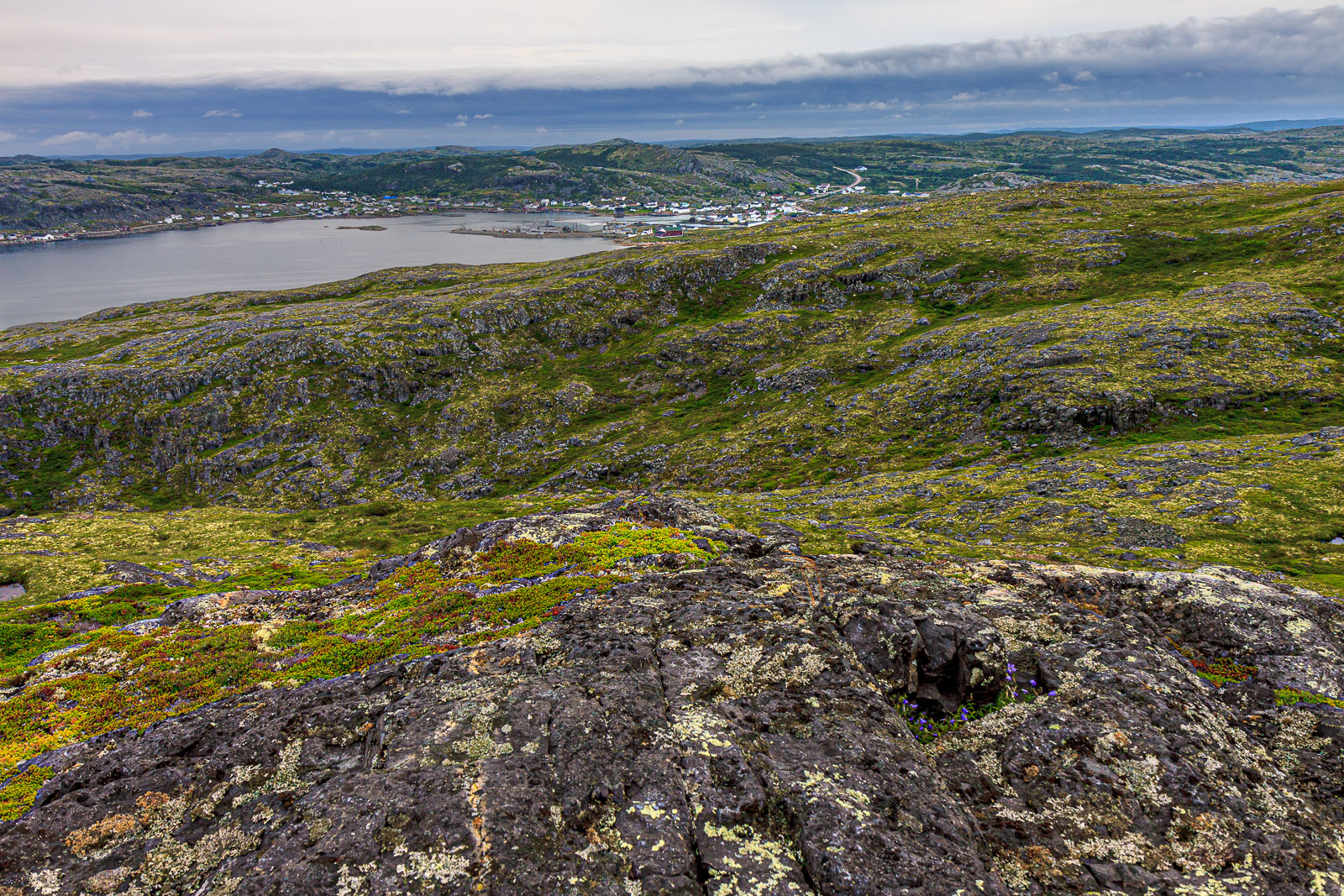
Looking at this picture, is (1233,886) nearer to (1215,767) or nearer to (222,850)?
(1215,767)

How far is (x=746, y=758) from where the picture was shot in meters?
13.6

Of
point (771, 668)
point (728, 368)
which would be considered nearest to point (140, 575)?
point (771, 668)

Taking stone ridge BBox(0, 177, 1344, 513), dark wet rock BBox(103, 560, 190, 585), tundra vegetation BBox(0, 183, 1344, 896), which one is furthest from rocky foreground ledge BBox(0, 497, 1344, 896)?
stone ridge BBox(0, 177, 1344, 513)

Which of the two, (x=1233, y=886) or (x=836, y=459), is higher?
(x=1233, y=886)

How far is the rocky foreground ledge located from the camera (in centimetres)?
1134

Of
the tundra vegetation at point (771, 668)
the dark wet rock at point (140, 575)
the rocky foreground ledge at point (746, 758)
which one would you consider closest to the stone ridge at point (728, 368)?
the tundra vegetation at point (771, 668)

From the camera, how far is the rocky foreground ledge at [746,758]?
37.2 ft

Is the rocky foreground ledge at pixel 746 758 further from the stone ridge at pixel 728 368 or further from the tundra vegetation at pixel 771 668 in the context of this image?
the stone ridge at pixel 728 368

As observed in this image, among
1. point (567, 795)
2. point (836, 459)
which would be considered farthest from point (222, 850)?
point (836, 459)

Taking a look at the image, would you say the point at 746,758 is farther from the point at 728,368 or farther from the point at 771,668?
the point at 728,368

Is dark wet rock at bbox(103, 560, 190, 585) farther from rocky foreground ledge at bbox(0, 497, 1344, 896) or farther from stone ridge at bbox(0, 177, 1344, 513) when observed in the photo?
stone ridge at bbox(0, 177, 1344, 513)

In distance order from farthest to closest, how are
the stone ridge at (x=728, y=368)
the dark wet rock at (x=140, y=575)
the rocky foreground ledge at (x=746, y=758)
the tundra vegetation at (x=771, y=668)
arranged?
the stone ridge at (x=728, y=368)
the dark wet rock at (x=140, y=575)
the tundra vegetation at (x=771, y=668)
the rocky foreground ledge at (x=746, y=758)

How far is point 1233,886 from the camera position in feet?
37.2

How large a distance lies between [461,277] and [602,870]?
179320 mm
